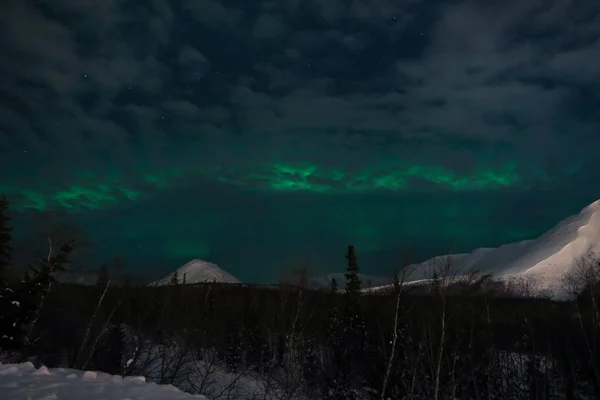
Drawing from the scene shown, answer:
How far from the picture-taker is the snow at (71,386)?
7066 mm

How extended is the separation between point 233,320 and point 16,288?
3812 cm

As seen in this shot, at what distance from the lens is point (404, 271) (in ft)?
81.0

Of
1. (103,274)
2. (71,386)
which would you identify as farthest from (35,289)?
(71,386)

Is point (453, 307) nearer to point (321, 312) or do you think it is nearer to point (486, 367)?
point (486, 367)

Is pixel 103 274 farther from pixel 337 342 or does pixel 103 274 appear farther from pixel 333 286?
pixel 333 286

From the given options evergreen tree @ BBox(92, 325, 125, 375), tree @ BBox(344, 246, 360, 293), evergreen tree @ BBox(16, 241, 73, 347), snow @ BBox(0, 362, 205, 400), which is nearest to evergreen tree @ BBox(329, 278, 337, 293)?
tree @ BBox(344, 246, 360, 293)

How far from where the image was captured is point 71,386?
764 centimetres

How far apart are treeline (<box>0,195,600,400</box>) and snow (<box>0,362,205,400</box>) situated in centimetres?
1398

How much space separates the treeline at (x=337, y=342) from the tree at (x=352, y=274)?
0.35 feet

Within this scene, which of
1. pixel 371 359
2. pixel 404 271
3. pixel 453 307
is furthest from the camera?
pixel 371 359

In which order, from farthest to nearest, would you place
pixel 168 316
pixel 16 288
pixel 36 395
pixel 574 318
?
pixel 574 318
pixel 168 316
pixel 16 288
pixel 36 395

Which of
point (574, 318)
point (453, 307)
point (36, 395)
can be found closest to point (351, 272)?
point (453, 307)

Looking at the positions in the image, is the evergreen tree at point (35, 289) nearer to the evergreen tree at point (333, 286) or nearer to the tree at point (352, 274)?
the tree at point (352, 274)

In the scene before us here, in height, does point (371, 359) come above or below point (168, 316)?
below
